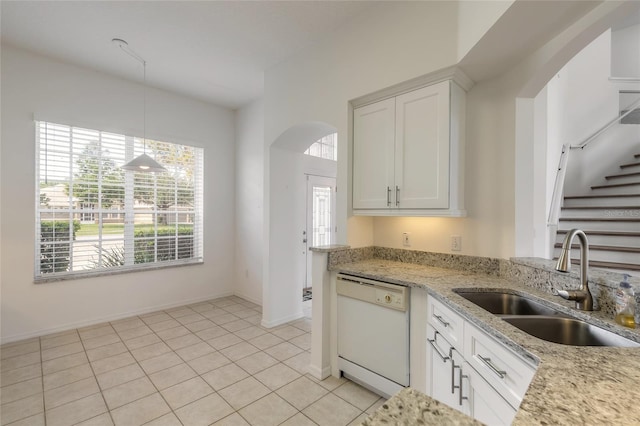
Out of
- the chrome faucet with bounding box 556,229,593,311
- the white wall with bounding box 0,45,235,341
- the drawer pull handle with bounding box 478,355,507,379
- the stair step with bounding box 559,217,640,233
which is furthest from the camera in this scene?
the stair step with bounding box 559,217,640,233

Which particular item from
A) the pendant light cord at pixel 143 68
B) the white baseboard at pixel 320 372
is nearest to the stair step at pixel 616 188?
the white baseboard at pixel 320 372

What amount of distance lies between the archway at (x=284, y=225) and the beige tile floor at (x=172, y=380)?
0.33 meters

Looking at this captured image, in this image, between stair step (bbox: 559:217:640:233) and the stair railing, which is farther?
the stair railing

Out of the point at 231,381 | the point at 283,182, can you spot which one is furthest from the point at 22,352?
the point at 283,182

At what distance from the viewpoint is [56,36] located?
299 cm

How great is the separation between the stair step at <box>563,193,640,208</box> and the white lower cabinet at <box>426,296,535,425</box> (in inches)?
154

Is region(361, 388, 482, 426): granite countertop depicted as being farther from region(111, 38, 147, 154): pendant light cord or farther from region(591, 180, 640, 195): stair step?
region(591, 180, 640, 195): stair step

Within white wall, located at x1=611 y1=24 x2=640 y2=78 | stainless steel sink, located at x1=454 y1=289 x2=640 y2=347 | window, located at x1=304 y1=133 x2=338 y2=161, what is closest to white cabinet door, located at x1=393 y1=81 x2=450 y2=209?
stainless steel sink, located at x1=454 y1=289 x2=640 y2=347

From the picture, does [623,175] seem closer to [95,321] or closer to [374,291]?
[374,291]

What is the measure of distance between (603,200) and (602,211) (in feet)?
0.88

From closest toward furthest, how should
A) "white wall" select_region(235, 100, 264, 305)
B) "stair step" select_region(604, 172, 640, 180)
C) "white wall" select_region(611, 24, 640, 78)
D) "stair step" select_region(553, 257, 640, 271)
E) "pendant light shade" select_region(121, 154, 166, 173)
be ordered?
"stair step" select_region(553, 257, 640, 271) < "pendant light shade" select_region(121, 154, 166, 173) < "stair step" select_region(604, 172, 640, 180) < "white wall" select_region(235, 100, 264, 305) < "white wall" select_region(611, 24, 640, 78)

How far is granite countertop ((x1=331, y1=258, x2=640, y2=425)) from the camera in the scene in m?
0.64

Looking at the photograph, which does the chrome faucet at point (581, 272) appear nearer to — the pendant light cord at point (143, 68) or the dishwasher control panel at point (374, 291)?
the dishwasher control panel at point (374, 291)

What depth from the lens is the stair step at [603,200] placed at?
3.75 m
